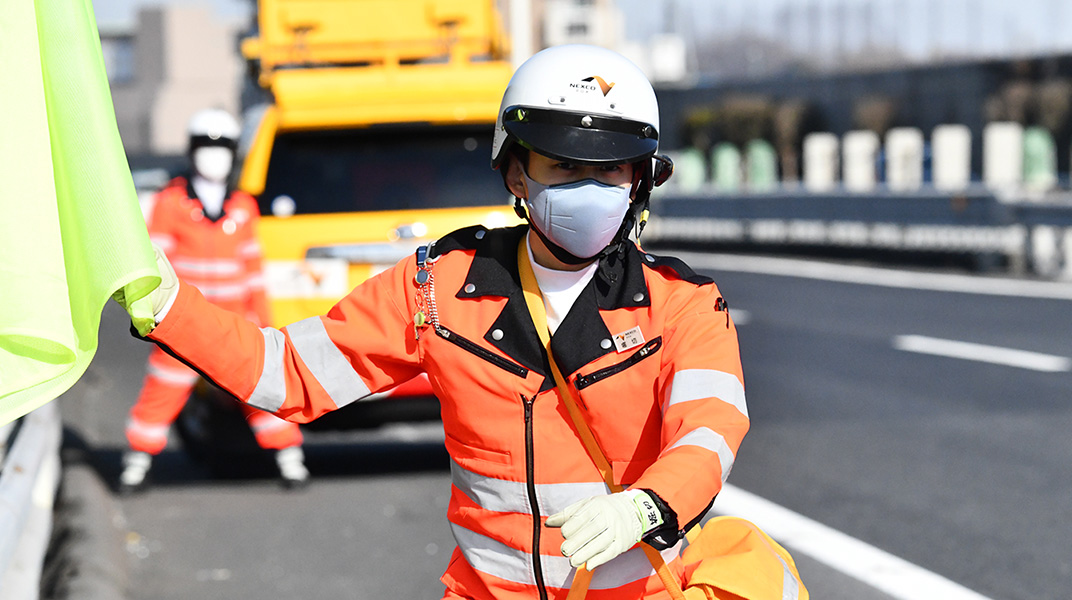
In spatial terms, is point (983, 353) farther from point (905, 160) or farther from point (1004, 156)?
point (905, 160)

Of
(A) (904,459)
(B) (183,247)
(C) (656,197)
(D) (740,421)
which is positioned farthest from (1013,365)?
(C) (656,197)

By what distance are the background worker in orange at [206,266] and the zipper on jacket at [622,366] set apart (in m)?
5.30

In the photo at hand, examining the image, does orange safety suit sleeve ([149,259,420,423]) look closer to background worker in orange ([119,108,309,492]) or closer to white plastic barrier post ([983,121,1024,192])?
background worker in orange ([119,108,309,492])

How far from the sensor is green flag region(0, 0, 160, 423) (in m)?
2.63

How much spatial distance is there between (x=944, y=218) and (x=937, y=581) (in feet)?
54.9

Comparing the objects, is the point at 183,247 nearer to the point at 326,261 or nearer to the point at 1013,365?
the point at 326,261

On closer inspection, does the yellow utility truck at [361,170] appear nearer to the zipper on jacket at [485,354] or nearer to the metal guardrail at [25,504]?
the metal guardrail at [25,504]

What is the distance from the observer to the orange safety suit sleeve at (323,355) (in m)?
3.05

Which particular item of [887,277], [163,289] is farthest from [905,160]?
[163,289]

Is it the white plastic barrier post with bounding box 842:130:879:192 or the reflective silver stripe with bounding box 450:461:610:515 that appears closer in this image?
the reflective silver stripe with bounding box 450:461:610:515

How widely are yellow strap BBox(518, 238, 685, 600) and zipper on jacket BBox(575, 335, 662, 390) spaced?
41mm

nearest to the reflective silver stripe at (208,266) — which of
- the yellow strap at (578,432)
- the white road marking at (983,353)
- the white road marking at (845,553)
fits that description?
the white road marking at (845,553)

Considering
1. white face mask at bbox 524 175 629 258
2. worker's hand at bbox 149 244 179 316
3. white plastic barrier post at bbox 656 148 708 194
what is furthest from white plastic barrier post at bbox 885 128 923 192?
worker's hand at bbox 149 244 179 316

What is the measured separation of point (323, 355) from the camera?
3.19 m
